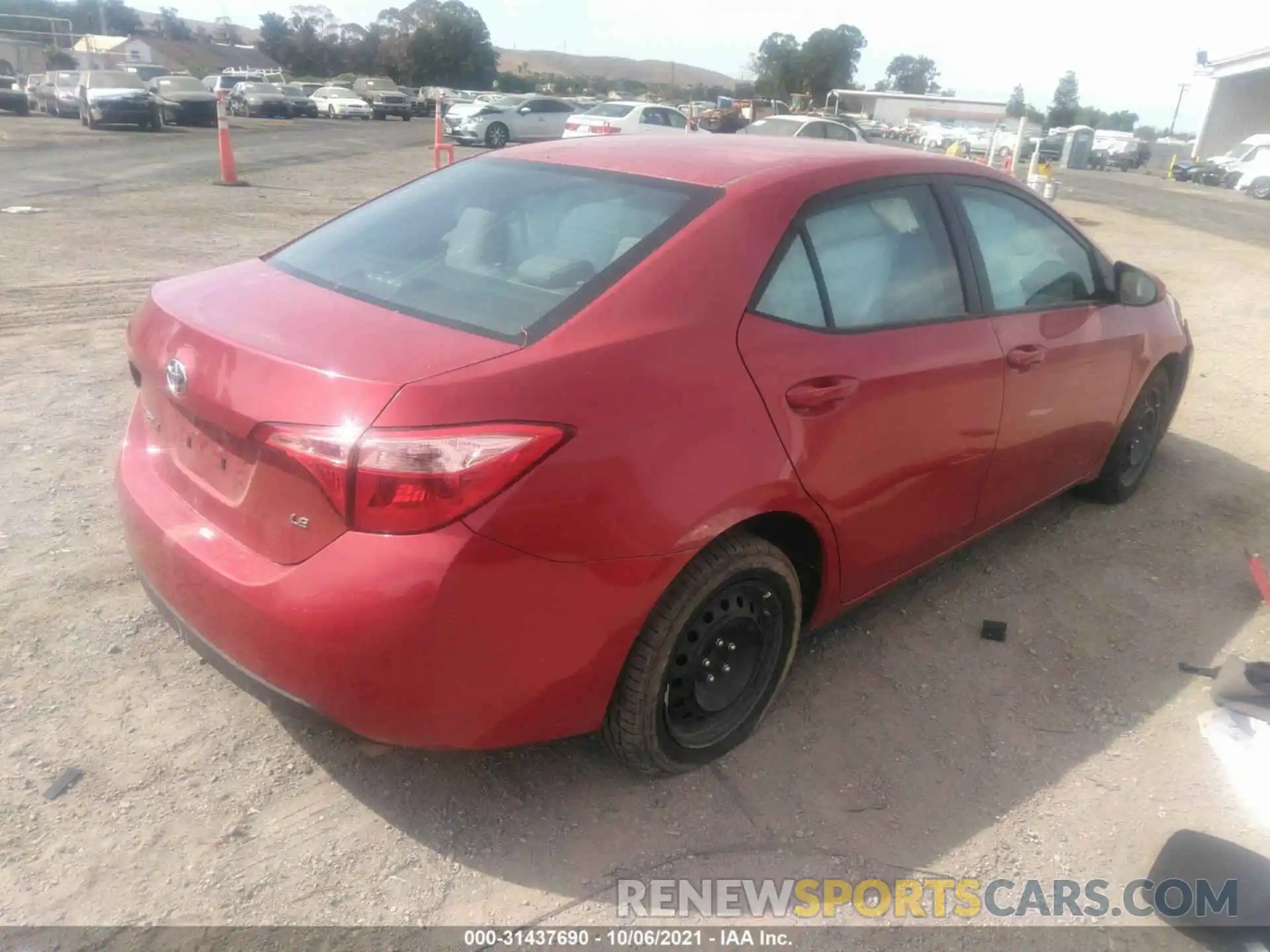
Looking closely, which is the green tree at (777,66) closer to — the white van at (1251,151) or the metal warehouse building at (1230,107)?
the metal warehouse building at (1230,107)

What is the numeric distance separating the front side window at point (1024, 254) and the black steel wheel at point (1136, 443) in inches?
34.2

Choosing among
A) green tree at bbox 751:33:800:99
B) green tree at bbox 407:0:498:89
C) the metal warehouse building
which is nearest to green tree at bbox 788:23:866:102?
green tree at bbox 751:33:800:99

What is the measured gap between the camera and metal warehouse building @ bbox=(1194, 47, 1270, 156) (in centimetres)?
4944

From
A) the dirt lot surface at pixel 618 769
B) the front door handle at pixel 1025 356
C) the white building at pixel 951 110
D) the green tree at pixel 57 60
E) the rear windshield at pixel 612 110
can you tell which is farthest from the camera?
the green tree at pixel 57 60

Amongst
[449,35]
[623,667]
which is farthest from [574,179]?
[449,35]

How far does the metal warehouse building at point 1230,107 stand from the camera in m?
49.4

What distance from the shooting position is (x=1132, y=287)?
4.15 m

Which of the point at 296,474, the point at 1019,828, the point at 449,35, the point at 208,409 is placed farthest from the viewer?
the point at 449,35

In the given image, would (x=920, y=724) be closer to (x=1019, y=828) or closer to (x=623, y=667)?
(x=1019, y=828)

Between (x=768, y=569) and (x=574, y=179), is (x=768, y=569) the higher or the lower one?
the lower one

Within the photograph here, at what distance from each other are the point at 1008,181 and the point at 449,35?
3411 inches

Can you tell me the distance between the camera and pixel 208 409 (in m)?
2.33

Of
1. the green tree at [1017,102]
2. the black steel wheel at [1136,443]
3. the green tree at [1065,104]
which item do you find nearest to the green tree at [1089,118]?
the green tree at [1065,104]

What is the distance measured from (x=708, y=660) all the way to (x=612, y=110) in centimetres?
2305
